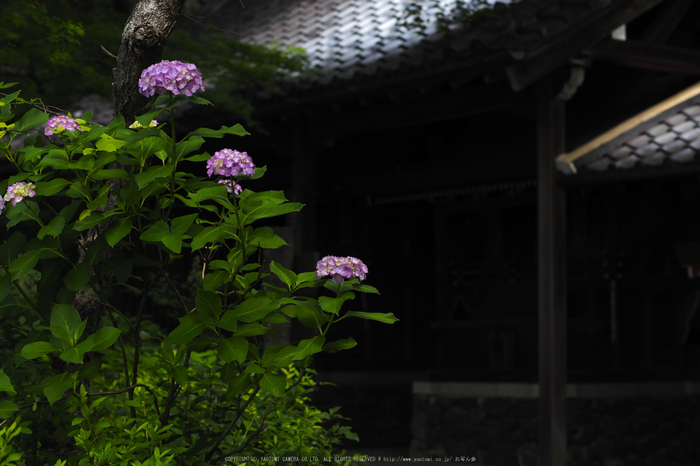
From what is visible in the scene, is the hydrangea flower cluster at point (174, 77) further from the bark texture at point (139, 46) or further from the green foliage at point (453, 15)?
the green foliage at point (453, 15)

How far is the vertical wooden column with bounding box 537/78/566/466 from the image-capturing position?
755 centimetres

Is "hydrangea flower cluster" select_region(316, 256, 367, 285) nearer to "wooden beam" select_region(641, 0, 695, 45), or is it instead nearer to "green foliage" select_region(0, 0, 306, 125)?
"green foliage" select_region(0, 0, 306, 125)

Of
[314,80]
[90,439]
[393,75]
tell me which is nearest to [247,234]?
[90,439]

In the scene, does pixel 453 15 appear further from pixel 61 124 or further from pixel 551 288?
pixel 61 124

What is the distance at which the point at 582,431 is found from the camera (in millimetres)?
8352

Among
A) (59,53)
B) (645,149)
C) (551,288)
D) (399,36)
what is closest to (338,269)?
(551,288)

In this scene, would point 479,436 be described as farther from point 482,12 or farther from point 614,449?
point 482,12

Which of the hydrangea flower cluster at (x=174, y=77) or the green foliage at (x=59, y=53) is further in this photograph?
the green foliage at (x=59, y=53)

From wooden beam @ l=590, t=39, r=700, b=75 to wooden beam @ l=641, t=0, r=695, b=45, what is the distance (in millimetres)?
229

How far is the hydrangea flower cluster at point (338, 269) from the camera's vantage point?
3193 millimetres

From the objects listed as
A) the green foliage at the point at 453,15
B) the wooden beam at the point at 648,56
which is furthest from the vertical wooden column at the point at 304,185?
the wooden beam at the point at 648,56

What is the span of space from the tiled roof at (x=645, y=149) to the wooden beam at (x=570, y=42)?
872mm

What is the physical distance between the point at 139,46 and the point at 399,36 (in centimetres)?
515

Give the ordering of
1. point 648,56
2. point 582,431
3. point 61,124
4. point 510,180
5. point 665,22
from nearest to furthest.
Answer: point 61,124
point 582,431
point 648,56
point 665,22
point 510,180
